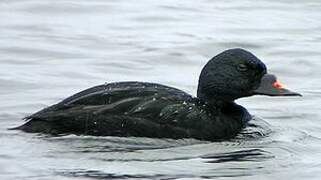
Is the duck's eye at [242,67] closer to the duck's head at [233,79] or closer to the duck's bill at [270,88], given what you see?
the duck's head at [233,79]

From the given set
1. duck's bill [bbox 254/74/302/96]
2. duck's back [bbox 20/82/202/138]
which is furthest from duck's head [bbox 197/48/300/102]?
duck's back [bbox 20/82/202/138]

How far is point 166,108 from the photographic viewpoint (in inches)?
480

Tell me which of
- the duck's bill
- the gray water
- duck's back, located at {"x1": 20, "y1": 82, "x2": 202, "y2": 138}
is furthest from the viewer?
the duck's bill

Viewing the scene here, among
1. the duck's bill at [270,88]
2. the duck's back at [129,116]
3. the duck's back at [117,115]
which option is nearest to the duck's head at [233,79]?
the duck's bill at [270,88]

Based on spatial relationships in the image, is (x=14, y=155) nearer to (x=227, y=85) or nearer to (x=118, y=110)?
(x=118, y=110)

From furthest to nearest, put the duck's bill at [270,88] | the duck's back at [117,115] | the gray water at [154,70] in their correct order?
the duck's bill at [270,88], the duck's back at [117,115], the gray water at [154,70]

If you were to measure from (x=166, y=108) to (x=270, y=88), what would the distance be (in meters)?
1.19

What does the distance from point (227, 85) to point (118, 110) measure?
1.27 meters

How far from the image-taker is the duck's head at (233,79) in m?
12.7

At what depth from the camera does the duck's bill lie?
12672 mm

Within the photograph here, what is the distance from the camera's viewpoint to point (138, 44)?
1834cm

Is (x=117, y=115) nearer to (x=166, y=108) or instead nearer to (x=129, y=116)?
(x=129, y=116)

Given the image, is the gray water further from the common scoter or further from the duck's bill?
the duck's bill

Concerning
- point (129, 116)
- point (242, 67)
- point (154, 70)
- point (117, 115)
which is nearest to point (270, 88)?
point (242, 67)
